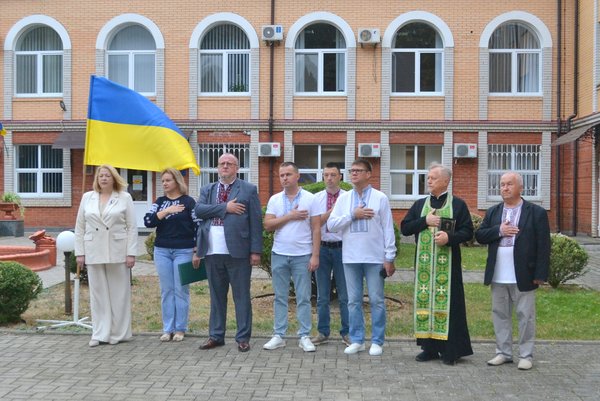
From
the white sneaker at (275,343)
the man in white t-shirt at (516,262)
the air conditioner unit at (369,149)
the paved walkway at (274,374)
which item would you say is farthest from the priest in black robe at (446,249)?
the air conditioner unit at (369,149)

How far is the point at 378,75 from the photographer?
21.6 metres

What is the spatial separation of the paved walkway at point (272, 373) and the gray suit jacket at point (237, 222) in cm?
107

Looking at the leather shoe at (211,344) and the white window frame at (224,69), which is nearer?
the leather shoe at (211,344)

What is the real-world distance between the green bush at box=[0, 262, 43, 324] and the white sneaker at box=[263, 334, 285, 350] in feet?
10.3

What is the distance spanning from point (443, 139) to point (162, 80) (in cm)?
909

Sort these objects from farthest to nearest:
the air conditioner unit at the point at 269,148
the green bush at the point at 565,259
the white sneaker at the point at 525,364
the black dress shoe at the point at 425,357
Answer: the air conditioner unit at the point at 269,148 → the green bush at the point at 565,259 → the black dress shoe at the point at 425,357 → the white sneaker at the point at 525,364

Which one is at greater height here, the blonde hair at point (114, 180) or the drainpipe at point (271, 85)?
the drainpipe at point (271, 85)

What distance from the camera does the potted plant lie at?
68.8 ft

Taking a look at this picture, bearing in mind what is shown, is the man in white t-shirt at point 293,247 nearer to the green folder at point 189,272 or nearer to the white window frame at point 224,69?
the green folder at point 189,272

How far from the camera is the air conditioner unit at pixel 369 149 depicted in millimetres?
21250

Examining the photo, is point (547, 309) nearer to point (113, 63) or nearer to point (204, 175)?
point (204, 175)

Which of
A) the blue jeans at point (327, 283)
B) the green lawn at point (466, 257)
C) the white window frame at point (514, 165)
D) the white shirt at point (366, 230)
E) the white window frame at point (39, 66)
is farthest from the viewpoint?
the white window frame at point (39, 66)

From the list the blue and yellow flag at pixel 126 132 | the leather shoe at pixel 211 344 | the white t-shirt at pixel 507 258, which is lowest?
the leather shoe at pixel 211 344

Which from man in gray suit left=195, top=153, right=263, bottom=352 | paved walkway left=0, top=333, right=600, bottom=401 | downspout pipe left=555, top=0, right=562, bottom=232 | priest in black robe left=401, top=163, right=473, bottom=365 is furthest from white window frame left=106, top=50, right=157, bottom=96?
priest in black robe left=401, top=163, right=473, bottom=365
